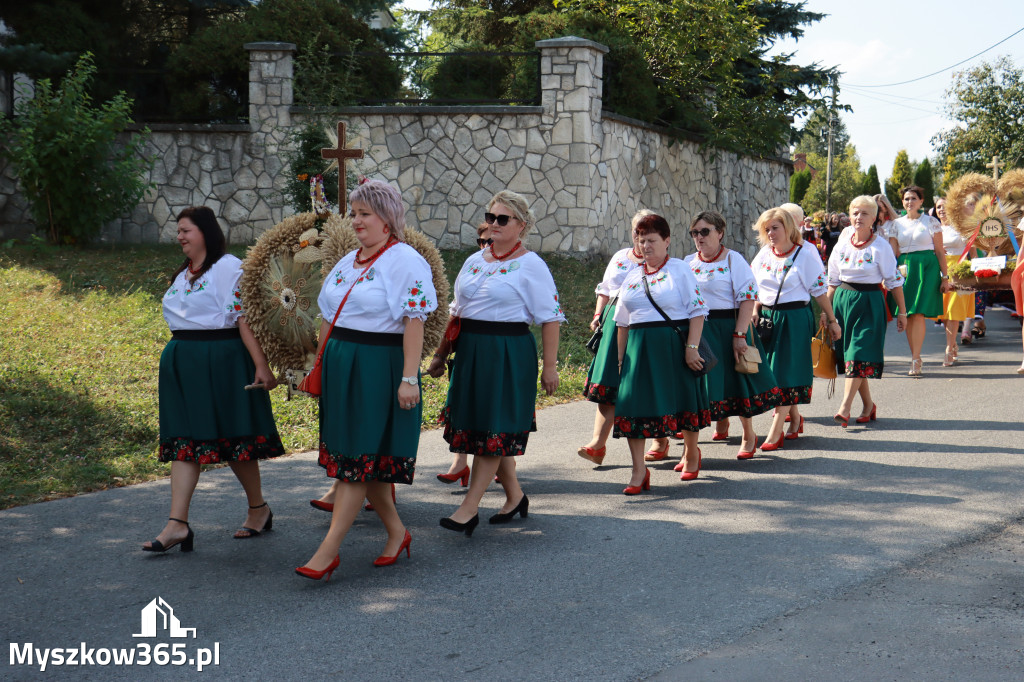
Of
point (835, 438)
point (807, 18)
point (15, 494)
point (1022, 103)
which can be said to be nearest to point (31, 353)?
point (15, 494)

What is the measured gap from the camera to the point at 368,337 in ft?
16.0

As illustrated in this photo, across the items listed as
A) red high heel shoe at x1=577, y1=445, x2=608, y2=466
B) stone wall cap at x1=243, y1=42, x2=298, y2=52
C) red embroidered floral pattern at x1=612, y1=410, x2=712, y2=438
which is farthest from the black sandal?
stone wall cap at x1=243, y1=42, x2=298, y2=52

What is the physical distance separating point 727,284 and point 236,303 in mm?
3558

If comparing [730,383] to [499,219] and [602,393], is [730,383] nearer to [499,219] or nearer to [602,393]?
[602,393]

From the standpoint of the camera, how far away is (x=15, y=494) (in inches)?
256

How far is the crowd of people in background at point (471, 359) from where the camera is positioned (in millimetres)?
4871

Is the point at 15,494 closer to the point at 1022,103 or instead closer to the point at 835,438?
the point at 835,438

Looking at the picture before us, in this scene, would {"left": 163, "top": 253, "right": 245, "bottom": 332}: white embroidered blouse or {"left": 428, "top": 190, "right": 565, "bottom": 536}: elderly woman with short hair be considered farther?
{"left": 428, "top": 190, "right": 565, "bottom": 536}: elderly woman with short hair

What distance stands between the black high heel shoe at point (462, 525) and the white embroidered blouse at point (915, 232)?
7811 millimetres

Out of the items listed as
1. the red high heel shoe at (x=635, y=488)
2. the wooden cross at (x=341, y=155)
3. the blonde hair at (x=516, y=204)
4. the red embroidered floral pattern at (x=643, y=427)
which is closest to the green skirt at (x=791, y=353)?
the red embroidered floral pattern at (x=643, y=427)

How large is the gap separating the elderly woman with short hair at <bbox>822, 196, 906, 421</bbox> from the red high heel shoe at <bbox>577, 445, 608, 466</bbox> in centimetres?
264

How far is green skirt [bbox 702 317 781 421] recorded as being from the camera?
7.35 m

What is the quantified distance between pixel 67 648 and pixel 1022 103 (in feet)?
148

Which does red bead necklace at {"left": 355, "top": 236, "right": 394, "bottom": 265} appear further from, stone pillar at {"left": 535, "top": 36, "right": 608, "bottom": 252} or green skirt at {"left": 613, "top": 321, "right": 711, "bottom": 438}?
stone pillar at {"left": 535, "top": 36, "right": 608, "bottom": 252}
